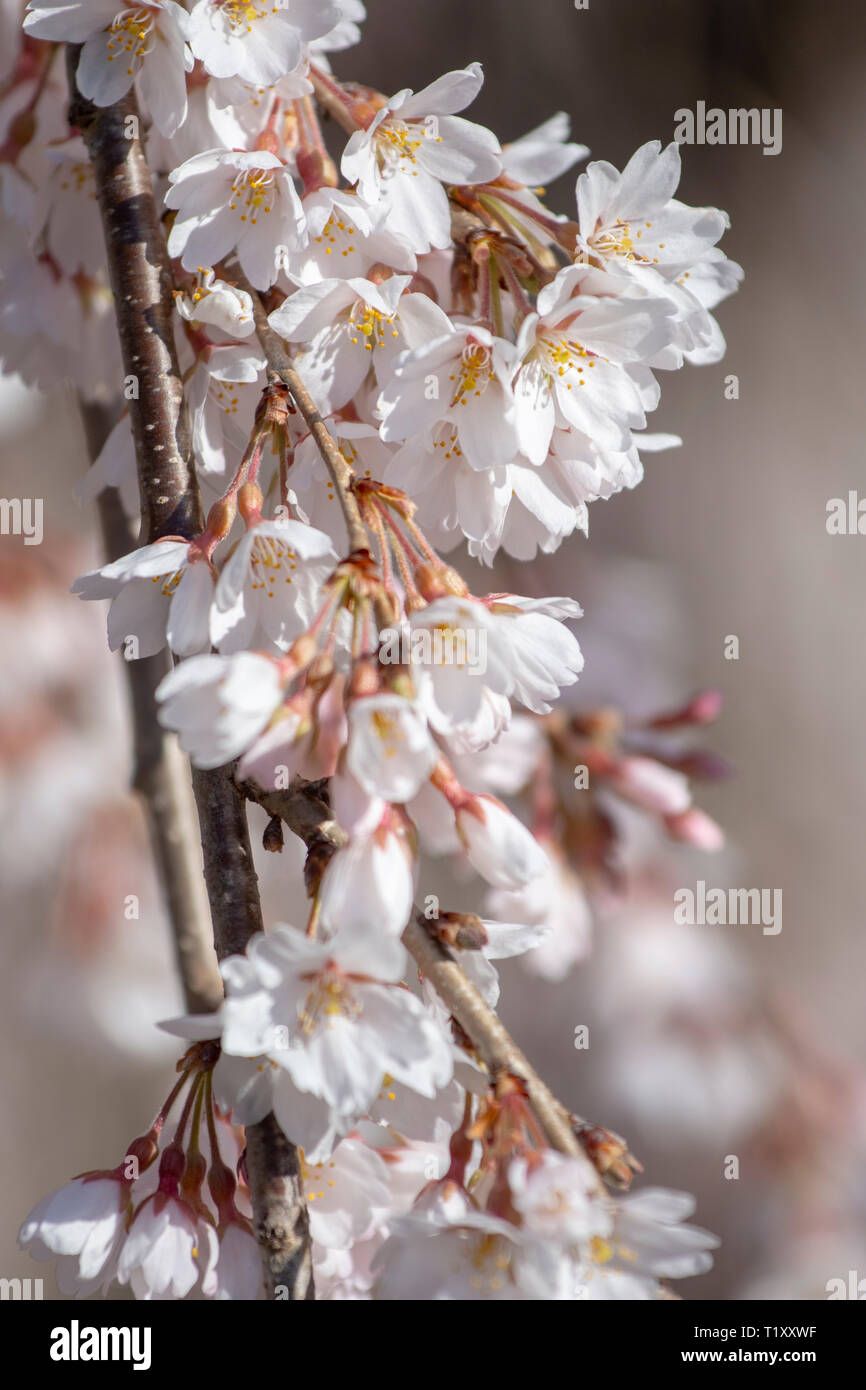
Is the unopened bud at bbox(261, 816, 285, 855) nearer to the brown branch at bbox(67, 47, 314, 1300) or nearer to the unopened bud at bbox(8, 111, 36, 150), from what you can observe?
the brown branch at bbox(67, 47, 314, 1300)

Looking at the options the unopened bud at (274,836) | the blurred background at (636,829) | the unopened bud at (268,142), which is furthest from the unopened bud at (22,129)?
the blurred background at (636,829)

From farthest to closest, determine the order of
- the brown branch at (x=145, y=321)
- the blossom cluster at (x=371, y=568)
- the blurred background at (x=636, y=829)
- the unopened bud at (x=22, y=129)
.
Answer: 1. the blurred background at (x=636, y=829)
2. the unopened bud at (x=22, y=129)
3. the brown branch at (x=145, y=321)
4. the blossom cluster at (x=371, y=568)

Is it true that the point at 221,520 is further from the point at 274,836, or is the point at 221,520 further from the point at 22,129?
the point at 22,129

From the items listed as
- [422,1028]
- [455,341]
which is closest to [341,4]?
[455,341]

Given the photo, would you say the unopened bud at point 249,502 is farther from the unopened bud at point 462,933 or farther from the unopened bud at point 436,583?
the unopened bud at point 462,933

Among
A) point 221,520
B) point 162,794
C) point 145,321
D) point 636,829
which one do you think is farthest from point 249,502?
point 636,829

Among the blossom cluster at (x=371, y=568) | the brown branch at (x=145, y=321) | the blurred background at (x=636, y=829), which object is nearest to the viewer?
the blossom cluster at (x=371, y=568)

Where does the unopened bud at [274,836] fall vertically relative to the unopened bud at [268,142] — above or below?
below
